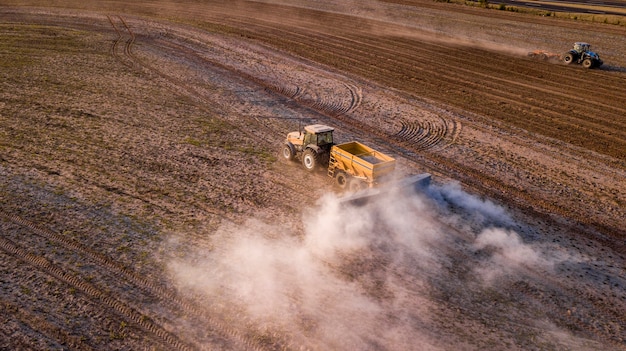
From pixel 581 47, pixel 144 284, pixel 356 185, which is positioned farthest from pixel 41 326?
pixel 581 47

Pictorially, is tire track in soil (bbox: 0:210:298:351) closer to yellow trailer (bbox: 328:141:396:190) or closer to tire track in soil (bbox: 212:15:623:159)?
yellow trailer (bbox: 328:141:396:190)

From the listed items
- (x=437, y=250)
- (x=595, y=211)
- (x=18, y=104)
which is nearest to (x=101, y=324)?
(x=437, y=250)

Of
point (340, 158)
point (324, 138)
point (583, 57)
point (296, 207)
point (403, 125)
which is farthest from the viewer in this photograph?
point (583, 57)

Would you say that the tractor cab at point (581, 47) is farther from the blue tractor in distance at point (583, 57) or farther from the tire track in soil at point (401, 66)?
the tire track in soil at point (401, 66)

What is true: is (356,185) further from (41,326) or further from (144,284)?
(41,326)

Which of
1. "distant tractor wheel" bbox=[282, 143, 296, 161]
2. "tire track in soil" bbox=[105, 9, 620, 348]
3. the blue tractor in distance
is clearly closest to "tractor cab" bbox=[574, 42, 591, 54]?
the blue tractor in distance

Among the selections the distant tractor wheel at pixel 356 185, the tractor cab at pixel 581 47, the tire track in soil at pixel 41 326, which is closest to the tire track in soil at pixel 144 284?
the tire track in soil at pixel 41 326
